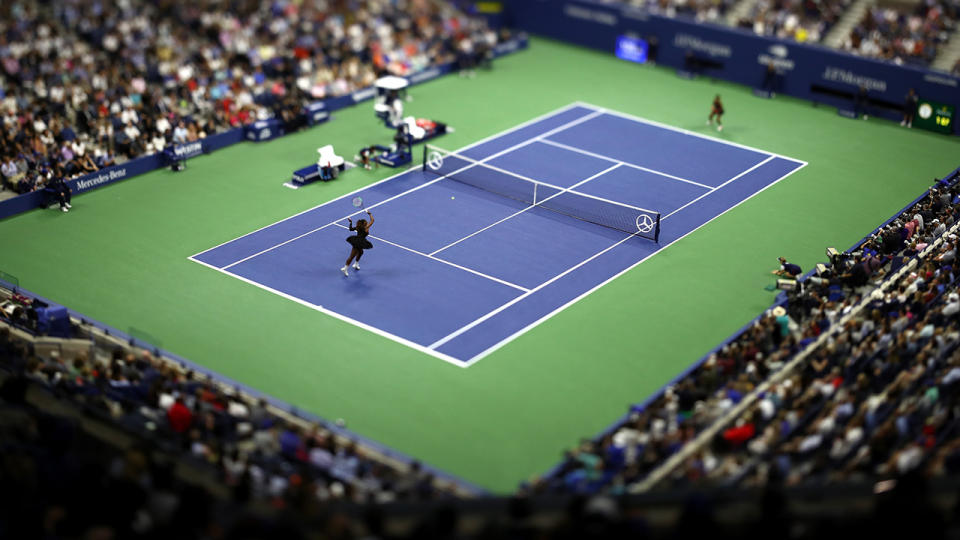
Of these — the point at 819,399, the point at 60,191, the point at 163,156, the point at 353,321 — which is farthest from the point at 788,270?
the point at 60,191

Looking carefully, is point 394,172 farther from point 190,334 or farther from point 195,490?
point 195,490

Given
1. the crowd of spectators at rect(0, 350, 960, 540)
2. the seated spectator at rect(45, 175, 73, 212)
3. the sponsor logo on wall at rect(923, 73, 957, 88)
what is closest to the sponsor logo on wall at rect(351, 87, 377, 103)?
the seated spectator at rect(45, 175, 73, 212)

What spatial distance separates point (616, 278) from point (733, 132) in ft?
50.0

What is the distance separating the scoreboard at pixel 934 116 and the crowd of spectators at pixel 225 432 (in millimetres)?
31356

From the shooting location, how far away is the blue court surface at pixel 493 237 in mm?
29453

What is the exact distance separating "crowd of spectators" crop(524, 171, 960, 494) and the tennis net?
674cm

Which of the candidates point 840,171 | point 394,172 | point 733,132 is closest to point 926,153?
point 840,171

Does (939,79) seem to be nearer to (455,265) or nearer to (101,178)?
(455,265)

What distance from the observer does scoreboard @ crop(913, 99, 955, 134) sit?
44.1 meters

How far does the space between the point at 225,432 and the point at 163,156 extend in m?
18.9

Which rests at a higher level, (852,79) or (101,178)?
(852,79)

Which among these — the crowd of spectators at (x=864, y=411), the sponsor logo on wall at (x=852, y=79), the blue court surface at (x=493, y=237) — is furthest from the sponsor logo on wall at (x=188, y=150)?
the sponsor logo on wall at (x=852, y=79)

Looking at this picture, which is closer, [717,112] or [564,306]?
[564,306]

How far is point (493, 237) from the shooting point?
34.0 meters
